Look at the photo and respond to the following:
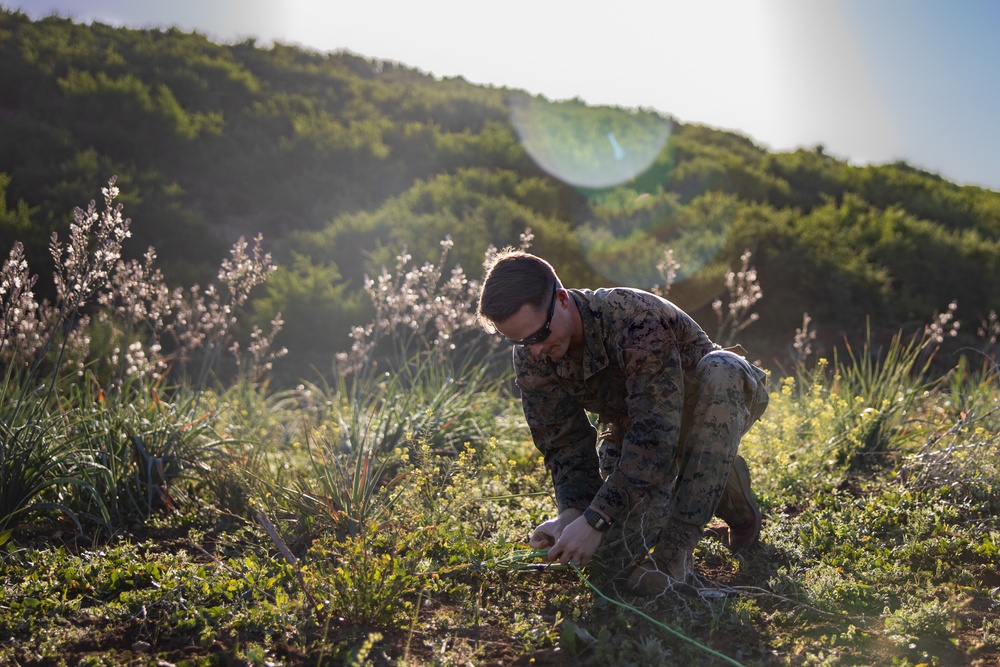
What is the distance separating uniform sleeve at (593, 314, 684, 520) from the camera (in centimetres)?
278

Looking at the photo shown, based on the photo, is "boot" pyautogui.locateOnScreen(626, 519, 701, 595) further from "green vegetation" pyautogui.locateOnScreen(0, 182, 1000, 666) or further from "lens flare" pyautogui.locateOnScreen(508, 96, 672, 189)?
"lens flare" pyautogui.locateOnScreen(508, 96, 672, 189)

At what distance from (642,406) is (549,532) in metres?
0.57

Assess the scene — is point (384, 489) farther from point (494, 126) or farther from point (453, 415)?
point (494, 126)

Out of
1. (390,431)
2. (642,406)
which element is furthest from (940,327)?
(642,406)

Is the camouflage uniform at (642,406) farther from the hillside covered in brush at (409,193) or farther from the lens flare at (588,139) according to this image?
the lens flare at (588,139)

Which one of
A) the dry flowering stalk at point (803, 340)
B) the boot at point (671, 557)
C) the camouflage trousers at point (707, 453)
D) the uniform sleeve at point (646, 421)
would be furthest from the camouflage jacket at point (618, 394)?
the dry flowering stalk at point (803, 340)

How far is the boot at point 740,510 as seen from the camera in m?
3.37

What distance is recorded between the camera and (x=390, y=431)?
4711 millimetres

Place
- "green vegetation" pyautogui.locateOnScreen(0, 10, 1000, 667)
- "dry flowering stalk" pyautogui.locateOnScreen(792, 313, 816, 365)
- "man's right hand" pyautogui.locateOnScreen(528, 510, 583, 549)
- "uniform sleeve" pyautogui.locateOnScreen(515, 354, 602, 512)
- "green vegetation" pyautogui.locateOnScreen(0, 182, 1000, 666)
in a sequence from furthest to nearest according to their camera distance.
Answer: "dry flowering stalk" pyautogui.locateOnScreen(792, 313, 816, 365) < "uniform sleeve" pyautogui.locateOnScreen(515, 354, 602, 512) < "man's right hand" pyautogui.locateOnScreen(528, 510, 583, 549) < "green vegetation" pyautogui.locateOnScreen(0, 10, 1000, 667) < "green vegetation" pyautogui.locateOnScreen(0, 182, 1000, 666)

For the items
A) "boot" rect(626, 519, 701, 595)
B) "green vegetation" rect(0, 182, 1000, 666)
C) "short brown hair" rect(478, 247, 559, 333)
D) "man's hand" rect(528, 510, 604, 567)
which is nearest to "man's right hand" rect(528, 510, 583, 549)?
"man's hand" rect(528, 510, 604, 567)

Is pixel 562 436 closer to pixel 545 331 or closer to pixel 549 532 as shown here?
pixel 549 532

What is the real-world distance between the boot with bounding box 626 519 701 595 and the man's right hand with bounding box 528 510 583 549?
326 millimetres

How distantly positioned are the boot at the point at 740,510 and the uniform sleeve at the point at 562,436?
2.10ft

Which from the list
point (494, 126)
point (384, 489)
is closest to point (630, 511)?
point (384, 489)
